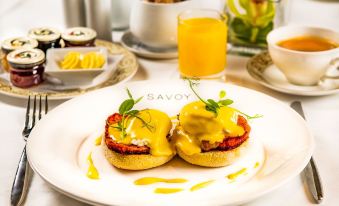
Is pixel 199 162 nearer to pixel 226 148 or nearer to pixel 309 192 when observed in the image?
pixel 226 148

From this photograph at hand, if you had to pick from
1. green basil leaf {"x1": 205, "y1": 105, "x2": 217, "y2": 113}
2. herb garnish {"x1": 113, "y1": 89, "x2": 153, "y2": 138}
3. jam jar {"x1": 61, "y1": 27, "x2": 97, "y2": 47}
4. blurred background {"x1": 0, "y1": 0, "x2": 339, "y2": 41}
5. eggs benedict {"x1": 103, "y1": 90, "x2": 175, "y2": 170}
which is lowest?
blurred background {"x1": 0, "y1": 0, "x2": 339, "y2": 41}

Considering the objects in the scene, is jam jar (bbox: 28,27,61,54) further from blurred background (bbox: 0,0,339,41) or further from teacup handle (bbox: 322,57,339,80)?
teacup handle (bbox: 322,57,339,80)

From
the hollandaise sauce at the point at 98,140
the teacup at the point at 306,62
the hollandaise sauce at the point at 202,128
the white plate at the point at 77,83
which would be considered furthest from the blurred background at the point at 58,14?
the hollandaise sauce at the point at 202,128

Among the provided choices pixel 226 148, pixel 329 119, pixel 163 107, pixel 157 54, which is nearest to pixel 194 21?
pixel 157 54

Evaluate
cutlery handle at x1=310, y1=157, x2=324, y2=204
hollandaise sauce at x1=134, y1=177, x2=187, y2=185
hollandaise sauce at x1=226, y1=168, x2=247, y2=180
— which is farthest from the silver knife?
hollandaise sauce at x1=134, y1=177, x2=187, y2=185

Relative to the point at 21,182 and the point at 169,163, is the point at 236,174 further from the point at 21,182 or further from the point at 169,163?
the point at 21,182

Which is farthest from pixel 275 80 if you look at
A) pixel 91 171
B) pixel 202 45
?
pixel 91 171
